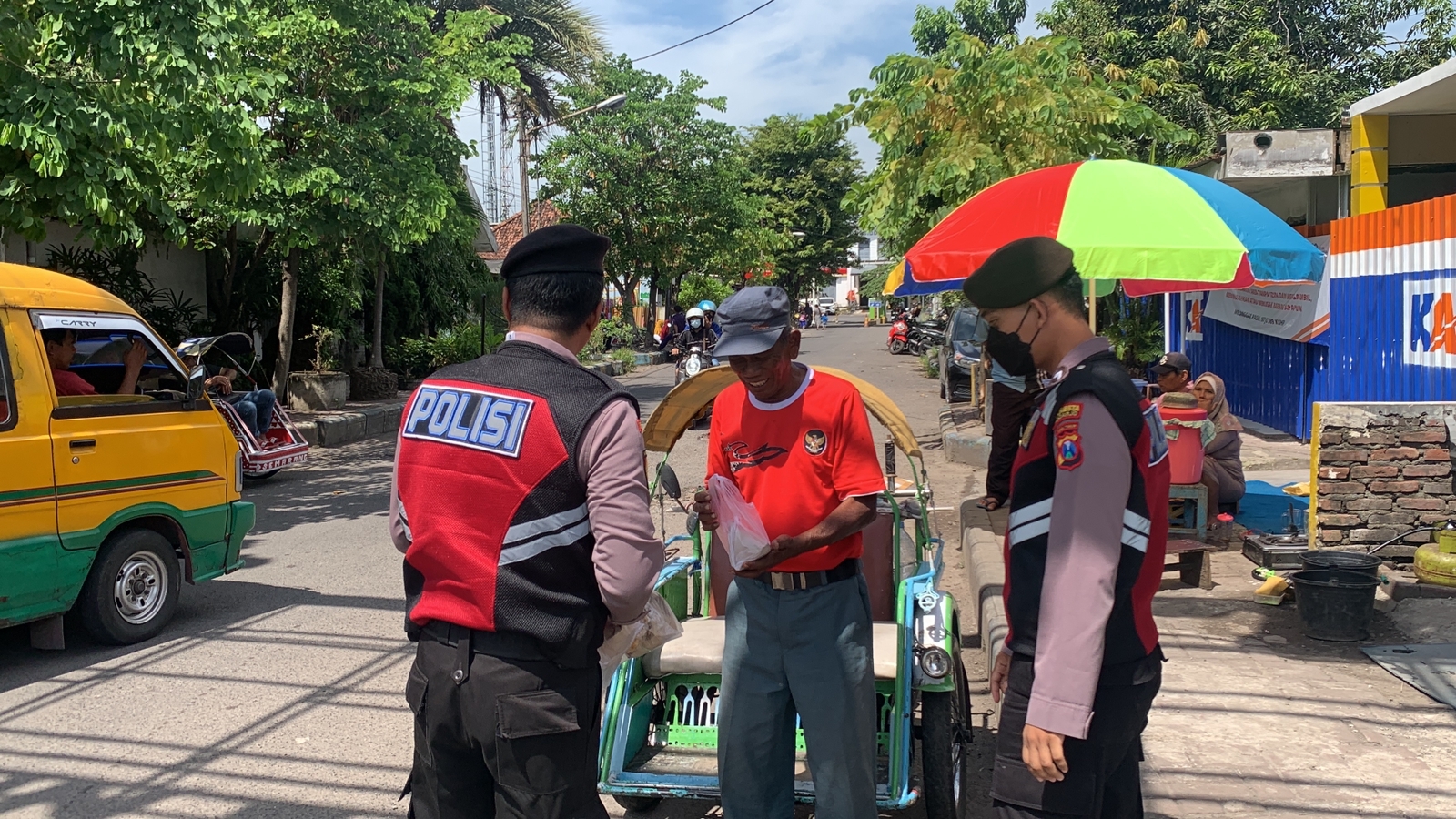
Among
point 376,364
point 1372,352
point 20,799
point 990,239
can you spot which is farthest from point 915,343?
point 20,799

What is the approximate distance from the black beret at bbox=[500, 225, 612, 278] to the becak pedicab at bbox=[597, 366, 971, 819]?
1.24 metres

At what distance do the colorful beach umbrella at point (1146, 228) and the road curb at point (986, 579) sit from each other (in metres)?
1.70

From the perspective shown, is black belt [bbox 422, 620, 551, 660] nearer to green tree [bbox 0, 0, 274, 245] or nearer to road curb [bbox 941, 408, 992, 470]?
green tree [bbox 0, 0, 274, 245]

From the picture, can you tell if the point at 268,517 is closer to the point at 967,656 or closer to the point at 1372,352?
the point at 967,656

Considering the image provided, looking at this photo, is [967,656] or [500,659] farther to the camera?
[967,656]

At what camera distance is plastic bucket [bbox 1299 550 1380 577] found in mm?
5965

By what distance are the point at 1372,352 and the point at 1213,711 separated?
20.2ft

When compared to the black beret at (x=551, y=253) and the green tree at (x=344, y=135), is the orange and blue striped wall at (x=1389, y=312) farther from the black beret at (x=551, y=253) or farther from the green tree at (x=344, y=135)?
the green tree at (x=344, y=135)

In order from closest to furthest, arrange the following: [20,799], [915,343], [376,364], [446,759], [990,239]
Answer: [446,759], [20,799], [990,239], [376,364], [915,343]

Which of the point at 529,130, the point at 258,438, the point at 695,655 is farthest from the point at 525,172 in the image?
the point at 695,655

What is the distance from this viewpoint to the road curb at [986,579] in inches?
234

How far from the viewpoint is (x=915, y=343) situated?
34375 millimetres

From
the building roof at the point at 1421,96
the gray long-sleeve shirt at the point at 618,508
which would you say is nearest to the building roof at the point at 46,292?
the gray long-sleeve shirt at the point at 618,508

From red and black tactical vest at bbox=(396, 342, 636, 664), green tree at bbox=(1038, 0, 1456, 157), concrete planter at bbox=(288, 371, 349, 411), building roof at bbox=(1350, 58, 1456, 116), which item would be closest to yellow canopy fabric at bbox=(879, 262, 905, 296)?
building roof at bbox=(1350, 58, 1456, 116)
